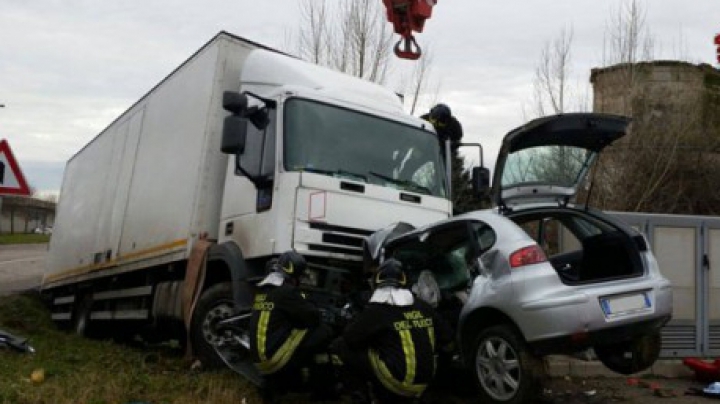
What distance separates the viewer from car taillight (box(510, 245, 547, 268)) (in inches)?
205

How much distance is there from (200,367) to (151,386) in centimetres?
96

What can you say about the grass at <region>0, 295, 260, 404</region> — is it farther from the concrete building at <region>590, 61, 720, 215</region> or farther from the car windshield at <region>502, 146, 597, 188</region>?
the concrete building at <region>590, 61, 720, 215</region>

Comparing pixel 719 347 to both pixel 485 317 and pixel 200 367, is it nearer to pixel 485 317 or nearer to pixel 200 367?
pixel 485 317

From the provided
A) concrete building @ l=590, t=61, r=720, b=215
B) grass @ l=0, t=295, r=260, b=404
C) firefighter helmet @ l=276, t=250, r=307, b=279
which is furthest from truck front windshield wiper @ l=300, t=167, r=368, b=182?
concrete building @ l=590, t=61, r=720, b=215

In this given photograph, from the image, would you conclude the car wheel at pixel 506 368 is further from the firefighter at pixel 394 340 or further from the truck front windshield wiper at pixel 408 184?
the truck front windshield wiper at pixel 408 184

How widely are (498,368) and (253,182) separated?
2800 millimetres

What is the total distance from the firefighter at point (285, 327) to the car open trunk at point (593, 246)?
1.80 meters

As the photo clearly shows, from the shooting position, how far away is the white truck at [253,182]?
258 inches

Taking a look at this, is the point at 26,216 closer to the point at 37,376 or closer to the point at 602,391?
the point at 37,376

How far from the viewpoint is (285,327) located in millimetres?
5727

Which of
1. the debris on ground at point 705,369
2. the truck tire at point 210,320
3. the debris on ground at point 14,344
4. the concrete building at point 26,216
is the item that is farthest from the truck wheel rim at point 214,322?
the concrete building at point 26,216

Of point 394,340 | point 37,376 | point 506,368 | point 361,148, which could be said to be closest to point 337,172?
point 361,148

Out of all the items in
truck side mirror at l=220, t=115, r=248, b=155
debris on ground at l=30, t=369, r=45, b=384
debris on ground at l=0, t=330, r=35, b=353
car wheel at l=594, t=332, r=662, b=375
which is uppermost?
truck side mirror at l=220, t=115, r=248, b=155

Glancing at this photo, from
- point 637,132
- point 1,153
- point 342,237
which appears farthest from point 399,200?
point 637,132
